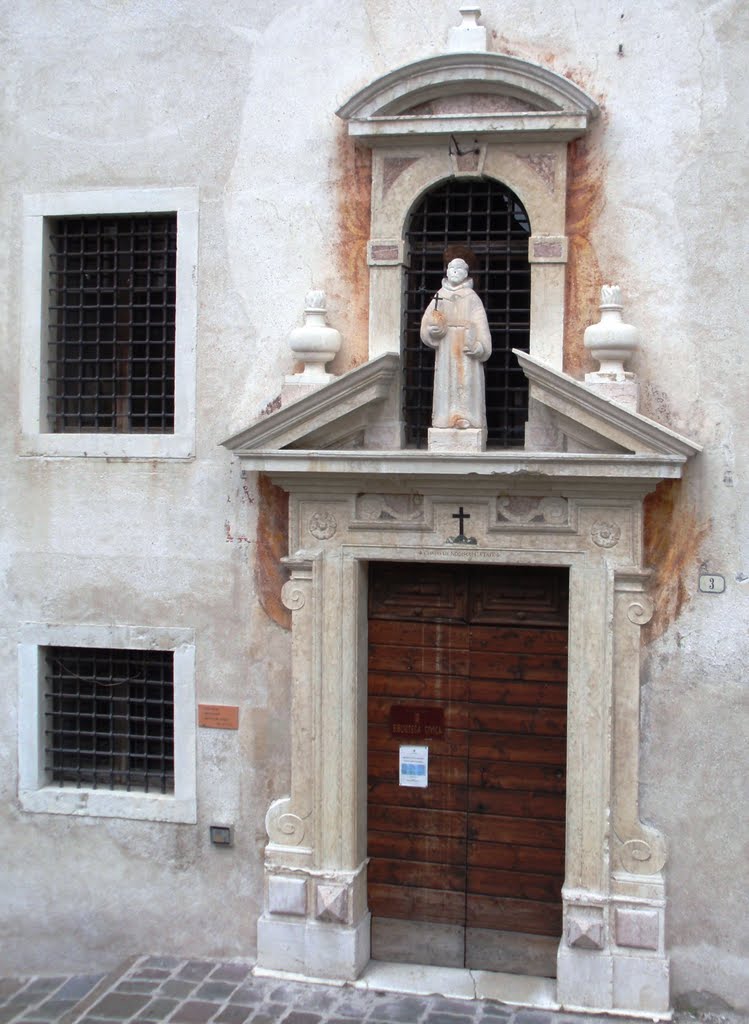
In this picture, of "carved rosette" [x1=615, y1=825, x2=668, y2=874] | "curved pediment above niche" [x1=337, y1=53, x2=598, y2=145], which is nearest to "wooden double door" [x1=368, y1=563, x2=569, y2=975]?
"carved rosette" [x1=615, y1=825, x2=668, y2=874]

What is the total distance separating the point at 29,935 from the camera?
8.14m

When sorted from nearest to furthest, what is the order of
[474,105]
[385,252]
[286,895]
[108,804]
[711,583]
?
[711,583]
[474,105]
[385,252]
[286,895]
[108,804]

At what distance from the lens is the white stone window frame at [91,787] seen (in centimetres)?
784

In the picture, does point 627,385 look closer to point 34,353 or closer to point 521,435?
point 521,435

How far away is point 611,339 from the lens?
690cm

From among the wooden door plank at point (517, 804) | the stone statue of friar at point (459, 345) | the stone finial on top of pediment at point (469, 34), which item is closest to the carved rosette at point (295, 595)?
the stone statue of friar at point (459, 345)

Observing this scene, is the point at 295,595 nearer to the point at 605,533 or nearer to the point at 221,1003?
the point at 605,533

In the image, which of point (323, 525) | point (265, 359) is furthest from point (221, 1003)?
point (265, 359)

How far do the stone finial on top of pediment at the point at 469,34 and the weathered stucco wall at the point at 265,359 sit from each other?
0.42 feet

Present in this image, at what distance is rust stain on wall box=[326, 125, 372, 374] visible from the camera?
7492 mm

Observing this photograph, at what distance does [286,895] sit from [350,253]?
4.05 m

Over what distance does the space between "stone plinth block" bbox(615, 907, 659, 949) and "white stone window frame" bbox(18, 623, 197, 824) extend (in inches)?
109

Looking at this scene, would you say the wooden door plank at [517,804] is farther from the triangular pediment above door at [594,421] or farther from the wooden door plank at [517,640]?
the triangular pediment above door at [594,421]

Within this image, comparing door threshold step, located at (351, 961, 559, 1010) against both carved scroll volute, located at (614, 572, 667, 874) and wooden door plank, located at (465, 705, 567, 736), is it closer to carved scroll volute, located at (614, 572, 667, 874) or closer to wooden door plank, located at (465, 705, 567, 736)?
carved scroll volute, located at (614, 572, 667, 874)
